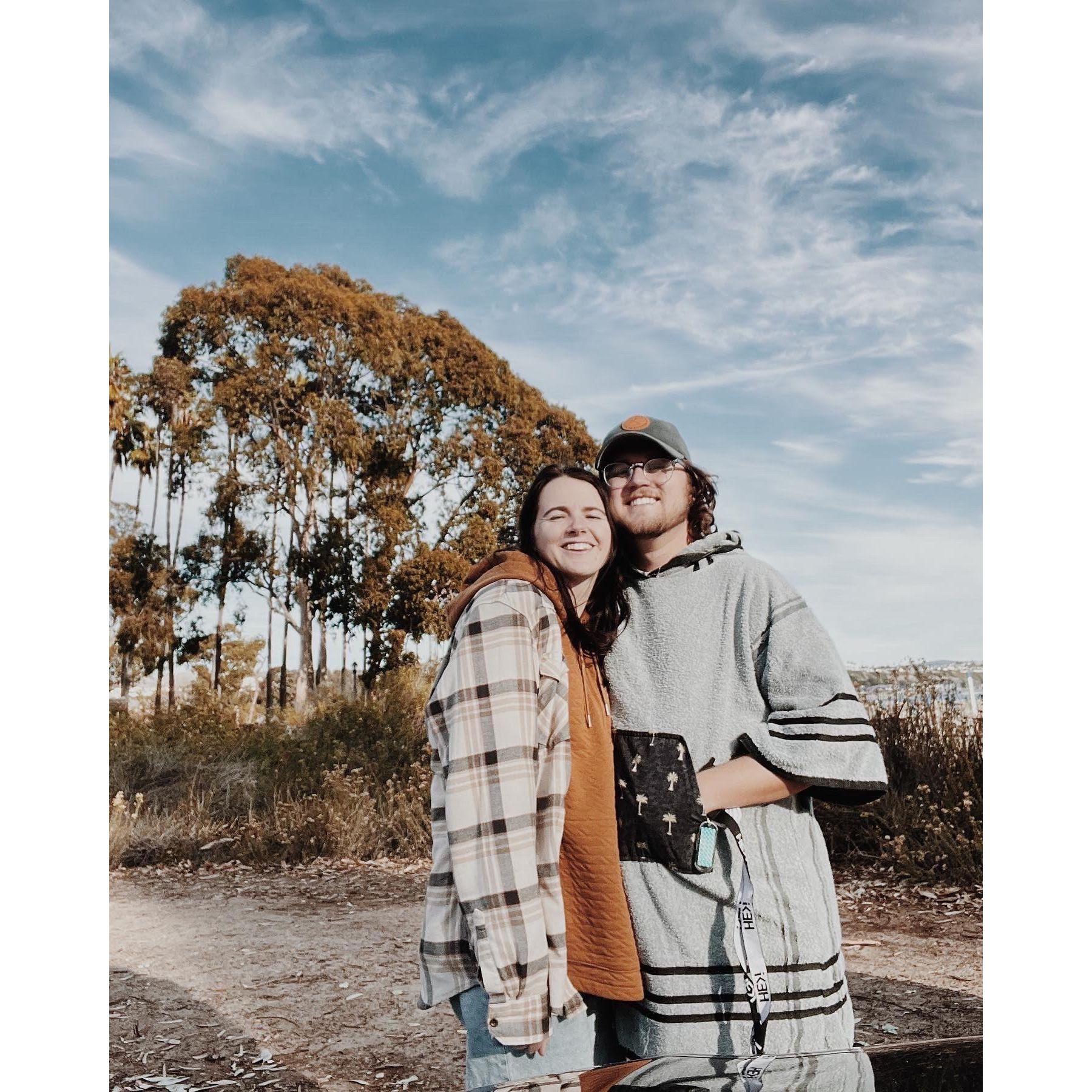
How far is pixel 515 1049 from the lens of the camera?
1.65 m

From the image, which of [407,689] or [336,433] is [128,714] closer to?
[407,689]

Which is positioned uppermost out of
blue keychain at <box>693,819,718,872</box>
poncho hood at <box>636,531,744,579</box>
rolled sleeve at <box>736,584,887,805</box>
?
poncho hood at <box>636,531,744,579</box>

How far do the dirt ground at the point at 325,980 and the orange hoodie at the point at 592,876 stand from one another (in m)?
2.39

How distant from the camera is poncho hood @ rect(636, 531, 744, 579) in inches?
80.0

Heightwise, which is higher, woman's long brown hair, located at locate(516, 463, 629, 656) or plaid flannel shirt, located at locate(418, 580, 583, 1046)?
woman's long brown hair, located at locate(516, 463, 629, 656)

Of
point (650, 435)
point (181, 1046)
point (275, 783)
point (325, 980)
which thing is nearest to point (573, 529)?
point (650, 435)

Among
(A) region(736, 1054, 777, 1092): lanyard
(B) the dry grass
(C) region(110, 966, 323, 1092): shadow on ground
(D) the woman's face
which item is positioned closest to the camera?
(A) region(736, 1054, 777, 1092): lanyard

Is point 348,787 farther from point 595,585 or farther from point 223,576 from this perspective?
point 595,585

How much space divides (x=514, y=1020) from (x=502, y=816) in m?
0.31

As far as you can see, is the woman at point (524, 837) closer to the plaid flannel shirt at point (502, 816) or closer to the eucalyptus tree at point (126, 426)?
the plaid flannel shirt at point (502, 816)

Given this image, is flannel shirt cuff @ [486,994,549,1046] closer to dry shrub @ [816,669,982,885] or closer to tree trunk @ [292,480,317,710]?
dry shrub @ [816,669,982,885]

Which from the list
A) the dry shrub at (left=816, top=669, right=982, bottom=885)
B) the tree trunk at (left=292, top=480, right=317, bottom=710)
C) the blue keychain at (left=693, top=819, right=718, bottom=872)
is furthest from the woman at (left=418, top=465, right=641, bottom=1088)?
the tree trunk at (left=292, top=480, right=317, bottom=710)

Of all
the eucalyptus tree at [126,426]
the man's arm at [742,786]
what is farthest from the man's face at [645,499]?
the eucalyptus tree at [126,426]

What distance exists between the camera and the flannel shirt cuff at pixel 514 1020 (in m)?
1.61
